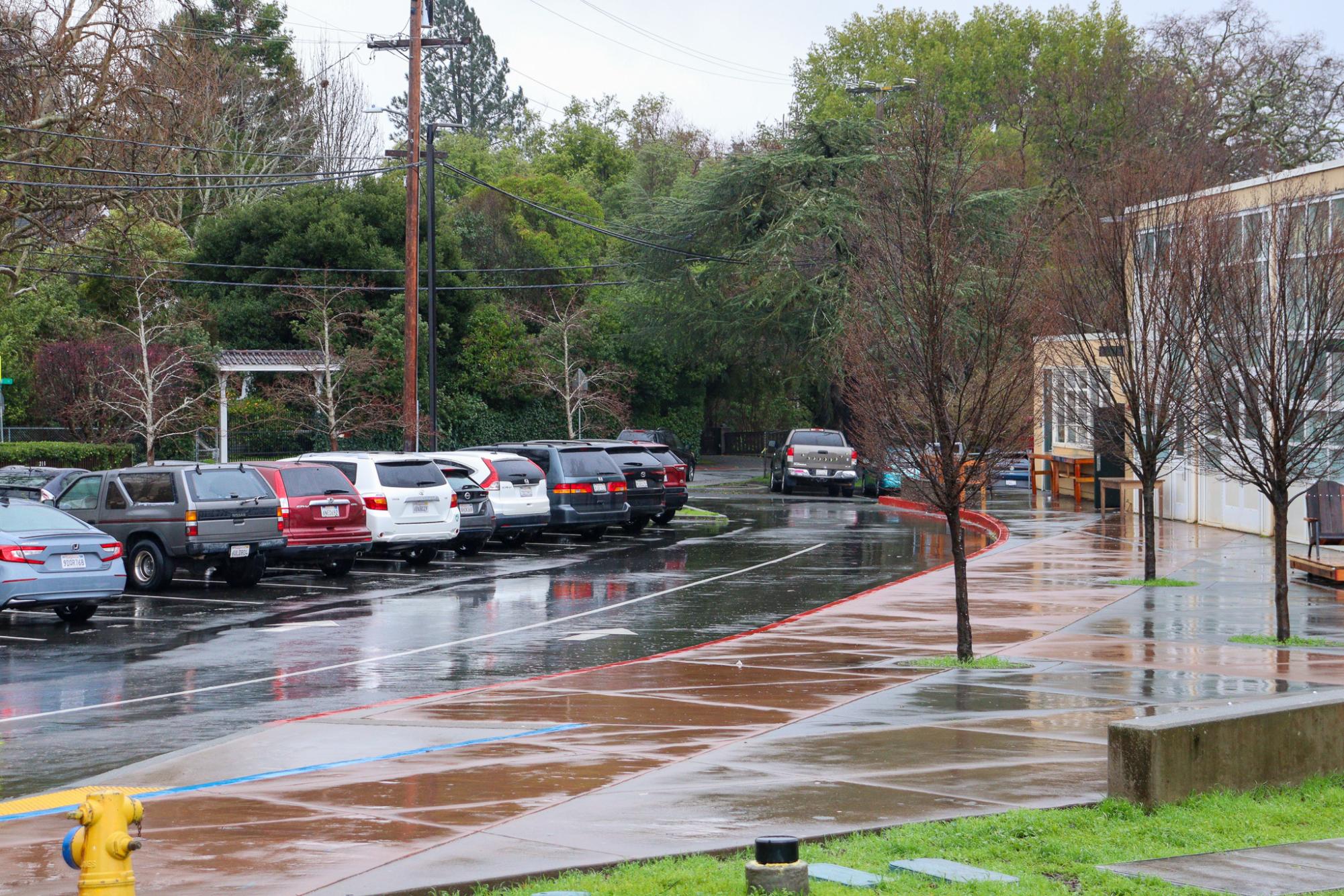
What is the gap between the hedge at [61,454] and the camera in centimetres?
3309

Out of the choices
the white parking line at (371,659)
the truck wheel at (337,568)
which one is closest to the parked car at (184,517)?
the truck wheel at (337,568)

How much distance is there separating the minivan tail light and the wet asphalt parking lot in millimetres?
1315

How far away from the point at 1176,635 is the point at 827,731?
668 centimetres

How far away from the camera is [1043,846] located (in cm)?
691

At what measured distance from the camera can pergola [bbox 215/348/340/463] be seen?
38312 millimetres

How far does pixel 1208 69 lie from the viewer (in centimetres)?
5866

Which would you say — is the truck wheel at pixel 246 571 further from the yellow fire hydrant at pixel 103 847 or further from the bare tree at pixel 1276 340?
the yellow fire hydrant at pixel 103 847

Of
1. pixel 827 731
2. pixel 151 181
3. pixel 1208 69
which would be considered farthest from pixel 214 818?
pixel 1208 69

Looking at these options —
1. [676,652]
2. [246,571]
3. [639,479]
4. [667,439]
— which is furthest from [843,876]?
[667,439]

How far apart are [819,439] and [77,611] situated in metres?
30.2

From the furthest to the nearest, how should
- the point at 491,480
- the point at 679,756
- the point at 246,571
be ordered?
1. the point at 491,480
2. the point at 246,571
3. the point at 679,756

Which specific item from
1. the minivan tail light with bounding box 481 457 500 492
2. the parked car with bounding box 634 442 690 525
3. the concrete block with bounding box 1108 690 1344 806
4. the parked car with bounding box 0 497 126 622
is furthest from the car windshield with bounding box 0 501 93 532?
the parked car with bounding box 634 442 690 525

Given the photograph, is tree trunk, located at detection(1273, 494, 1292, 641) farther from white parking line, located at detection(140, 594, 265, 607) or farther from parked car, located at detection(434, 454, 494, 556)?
parked car, located at detection(434, 454, 494, 556)

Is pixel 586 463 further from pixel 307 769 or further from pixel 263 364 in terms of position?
pixel 307 769
